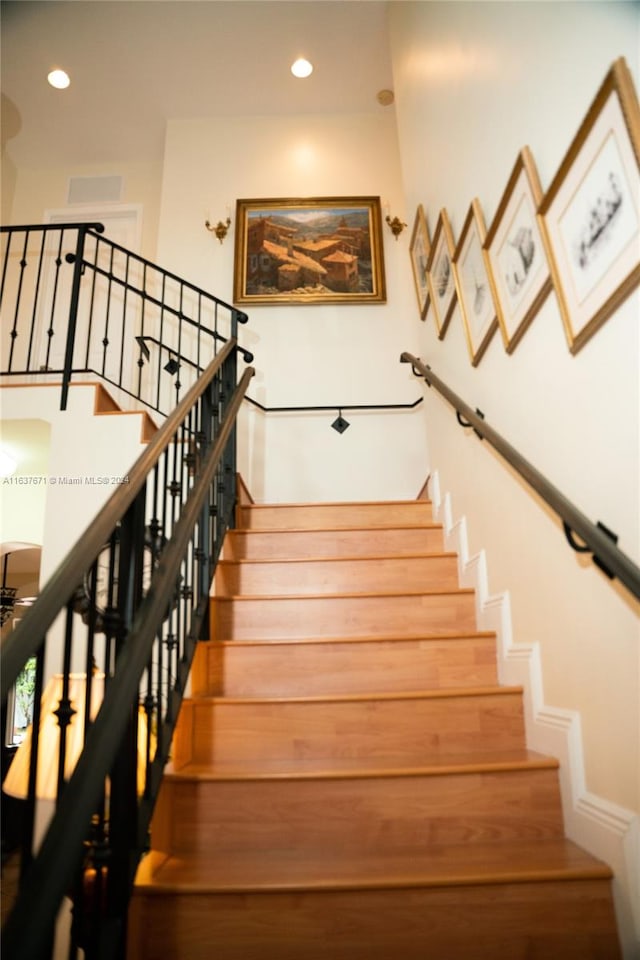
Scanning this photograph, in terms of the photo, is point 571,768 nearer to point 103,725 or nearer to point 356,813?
point 356,813

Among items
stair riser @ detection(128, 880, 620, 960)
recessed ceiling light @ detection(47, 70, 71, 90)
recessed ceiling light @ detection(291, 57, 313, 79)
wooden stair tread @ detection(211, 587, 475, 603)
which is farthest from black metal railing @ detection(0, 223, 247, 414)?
stair riser @ detection(128, 880, 620, 960)

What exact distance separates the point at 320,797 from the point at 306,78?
568 cm

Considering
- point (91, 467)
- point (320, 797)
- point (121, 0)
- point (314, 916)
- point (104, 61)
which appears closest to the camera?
point (314, 916)

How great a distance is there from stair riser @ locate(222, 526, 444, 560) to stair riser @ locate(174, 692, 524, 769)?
1.12 metres

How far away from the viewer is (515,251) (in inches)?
84.0

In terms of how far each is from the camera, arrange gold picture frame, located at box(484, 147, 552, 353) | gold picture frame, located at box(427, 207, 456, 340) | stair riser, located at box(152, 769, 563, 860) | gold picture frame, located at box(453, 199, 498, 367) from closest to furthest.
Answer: stair riser, located at box(152, 769, 563, 860), gold picture frame, located at box(484, 147, 552, 353), gold picture frame, located at box(453, 199, 498, 367), gold picture frame, located at box(427, 207, 456, 340)

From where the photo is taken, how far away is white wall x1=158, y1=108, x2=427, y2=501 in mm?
4852

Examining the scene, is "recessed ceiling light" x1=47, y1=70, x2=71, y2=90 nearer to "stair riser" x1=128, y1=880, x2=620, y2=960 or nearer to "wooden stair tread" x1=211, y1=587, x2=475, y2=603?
"wooden stair tread" x1=211, y1=587, x2=475, y2=603

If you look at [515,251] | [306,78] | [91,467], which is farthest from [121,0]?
[515,251]

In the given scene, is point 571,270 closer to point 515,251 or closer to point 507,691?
point 515,251

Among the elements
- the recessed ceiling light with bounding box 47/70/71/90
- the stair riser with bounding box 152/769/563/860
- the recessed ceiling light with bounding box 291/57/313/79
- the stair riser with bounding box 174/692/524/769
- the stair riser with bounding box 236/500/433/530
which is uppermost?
the recessed ceiling light with bounding box 47/70/71/90

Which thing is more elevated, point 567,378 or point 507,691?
point 567,378

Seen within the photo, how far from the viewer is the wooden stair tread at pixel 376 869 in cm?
140

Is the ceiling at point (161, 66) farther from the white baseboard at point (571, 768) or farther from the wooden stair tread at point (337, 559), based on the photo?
the white baseboard at point (571, 768)
